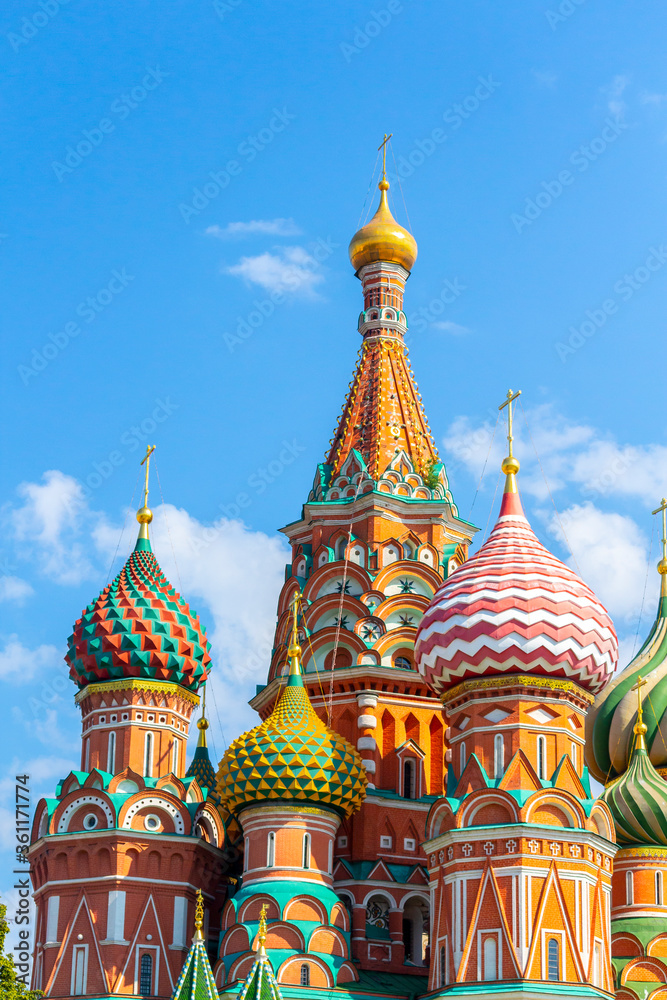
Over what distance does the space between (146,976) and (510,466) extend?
1135 cm

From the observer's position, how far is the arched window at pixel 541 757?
34.0 m

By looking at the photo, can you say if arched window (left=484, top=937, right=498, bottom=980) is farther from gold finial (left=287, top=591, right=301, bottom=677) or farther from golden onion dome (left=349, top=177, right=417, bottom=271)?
golden onion dome (left=349, top=177, right=417, bottom=271)

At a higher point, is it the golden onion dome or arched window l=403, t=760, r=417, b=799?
the golden onion dome

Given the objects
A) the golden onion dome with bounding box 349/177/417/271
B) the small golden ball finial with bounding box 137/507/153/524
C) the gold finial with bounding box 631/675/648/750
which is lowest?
the gold finial with bounding box 631/675/648/750

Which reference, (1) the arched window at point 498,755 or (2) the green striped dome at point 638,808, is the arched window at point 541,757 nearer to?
(1) the arched window at point 498,755

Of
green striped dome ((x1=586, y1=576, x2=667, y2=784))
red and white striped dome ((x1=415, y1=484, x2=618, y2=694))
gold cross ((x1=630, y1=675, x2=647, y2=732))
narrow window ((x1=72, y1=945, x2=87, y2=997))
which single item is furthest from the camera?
green striped dome ((x1=586, y1=576, x2=667, y2=784))

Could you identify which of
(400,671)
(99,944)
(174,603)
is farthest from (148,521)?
(99,944)

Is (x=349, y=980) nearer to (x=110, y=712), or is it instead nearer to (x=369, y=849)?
(x=369, y=849)

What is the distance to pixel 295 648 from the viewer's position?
37.4 meters

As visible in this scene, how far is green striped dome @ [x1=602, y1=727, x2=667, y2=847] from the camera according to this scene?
36875 millimetres

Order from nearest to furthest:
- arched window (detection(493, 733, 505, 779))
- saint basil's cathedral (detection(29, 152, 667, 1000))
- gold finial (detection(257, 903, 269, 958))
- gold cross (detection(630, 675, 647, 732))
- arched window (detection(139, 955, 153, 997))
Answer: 1. gold finial (detection(257, 903, 269, 958))
2. saint basil's cathedral (detection(29, 152, 667, 1000))
3. arched window (detection(493, 733, 505, 779))
4. arched window (detection(139, 955, 153, 997))
5. gold cross (detection(630, 675, 647, 732))

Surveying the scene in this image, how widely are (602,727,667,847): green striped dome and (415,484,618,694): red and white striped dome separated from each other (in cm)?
293

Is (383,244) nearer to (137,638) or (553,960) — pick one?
(137,638)

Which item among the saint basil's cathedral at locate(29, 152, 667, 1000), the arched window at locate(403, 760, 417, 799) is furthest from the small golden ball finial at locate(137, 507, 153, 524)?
the arched window at locate(403, 760, 417, 799)
